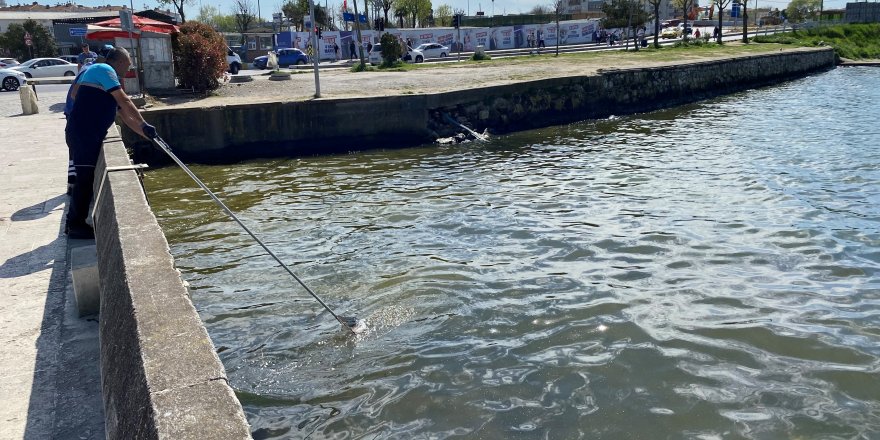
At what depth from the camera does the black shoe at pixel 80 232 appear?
674 centimetres

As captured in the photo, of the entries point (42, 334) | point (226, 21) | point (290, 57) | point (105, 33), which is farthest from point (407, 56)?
point (226, 21)

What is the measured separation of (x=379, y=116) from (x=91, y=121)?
10.5 meters

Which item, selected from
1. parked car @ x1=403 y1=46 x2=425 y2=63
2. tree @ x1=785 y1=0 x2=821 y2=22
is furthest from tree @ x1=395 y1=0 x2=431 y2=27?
tree @ x1=785 y1=0 x2=821 y2=22

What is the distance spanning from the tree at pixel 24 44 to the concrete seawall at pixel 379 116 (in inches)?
1862

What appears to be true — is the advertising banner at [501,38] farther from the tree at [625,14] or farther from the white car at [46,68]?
the white car at [46,68]

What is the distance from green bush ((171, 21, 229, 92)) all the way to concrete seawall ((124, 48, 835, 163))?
10.8 ft

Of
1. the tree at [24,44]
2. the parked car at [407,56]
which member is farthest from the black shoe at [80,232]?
the tree at [24,44]

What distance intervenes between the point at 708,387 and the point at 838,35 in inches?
2241

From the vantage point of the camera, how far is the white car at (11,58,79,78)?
119ft

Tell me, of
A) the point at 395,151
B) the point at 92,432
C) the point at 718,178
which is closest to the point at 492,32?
the point at 395,151

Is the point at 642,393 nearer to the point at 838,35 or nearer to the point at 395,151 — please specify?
the point at 395,151

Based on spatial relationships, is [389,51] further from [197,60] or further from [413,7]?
[413,7]

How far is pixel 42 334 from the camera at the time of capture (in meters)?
4.60

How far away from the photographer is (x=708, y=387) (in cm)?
534
